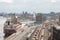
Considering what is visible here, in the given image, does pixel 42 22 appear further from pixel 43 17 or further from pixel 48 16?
pixel 48 16

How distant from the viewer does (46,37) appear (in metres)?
4.92

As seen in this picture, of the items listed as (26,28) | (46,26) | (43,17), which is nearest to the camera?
(43,17)

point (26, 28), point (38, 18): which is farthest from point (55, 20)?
point (26, 28)

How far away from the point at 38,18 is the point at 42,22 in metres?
0.14

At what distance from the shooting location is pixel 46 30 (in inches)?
209

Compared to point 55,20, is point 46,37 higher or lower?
lower

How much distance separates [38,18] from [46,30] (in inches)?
14.7

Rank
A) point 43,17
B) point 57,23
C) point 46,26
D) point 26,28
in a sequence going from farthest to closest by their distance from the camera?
point 26,28
point 46,26
point 43,17
point 57,23

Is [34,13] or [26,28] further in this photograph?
[26,28]

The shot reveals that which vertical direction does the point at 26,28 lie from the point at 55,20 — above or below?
below

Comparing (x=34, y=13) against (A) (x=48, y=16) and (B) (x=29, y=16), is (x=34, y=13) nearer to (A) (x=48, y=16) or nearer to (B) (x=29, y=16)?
(B) (x=29, y=16)

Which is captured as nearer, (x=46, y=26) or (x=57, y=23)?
(x=57, y=23)

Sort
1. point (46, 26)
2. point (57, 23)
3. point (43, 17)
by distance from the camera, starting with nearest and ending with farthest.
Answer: point (57, 23), point (43, 17), point (46, 26)

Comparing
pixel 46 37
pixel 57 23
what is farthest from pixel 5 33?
pixel 57 23
